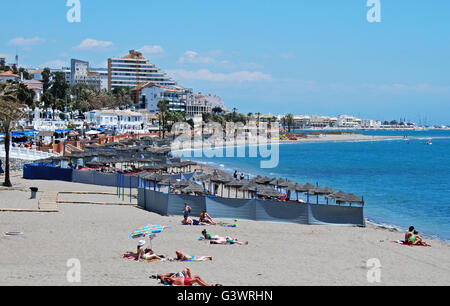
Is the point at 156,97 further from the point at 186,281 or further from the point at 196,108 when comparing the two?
the point at 186,281

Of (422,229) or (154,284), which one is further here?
(422,229)

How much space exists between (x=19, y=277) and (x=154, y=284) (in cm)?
282

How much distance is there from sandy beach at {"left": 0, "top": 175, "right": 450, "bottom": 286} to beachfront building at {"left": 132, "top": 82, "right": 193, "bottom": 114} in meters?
113

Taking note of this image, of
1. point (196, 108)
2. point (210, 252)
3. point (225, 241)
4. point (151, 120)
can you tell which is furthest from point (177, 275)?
point (196, 108)

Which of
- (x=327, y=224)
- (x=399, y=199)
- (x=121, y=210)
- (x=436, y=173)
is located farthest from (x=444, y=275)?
(x=436, y=173)

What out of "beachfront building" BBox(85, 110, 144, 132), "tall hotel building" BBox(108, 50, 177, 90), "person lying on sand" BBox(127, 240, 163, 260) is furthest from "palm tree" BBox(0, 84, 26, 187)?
"tall hotel building" BBox(108, 50, 177, 90)

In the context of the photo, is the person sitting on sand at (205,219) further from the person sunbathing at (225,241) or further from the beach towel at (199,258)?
the beach towel at (199,258)

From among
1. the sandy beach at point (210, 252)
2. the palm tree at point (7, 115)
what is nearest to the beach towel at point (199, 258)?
the sandy beach at point (210, 252)

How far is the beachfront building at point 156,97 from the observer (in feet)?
437

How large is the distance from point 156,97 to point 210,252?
121m

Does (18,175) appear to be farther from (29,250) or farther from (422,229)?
(422,229)

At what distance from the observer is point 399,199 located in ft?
119

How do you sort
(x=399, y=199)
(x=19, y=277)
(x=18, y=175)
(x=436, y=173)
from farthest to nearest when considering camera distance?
(x=436, y=173) < (x=399, y=199) < (x=18, y=175) < (x=19, y=277)

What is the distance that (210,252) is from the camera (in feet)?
48.9
